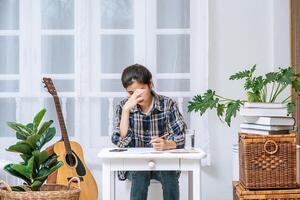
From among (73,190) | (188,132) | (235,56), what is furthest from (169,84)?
(73,190)

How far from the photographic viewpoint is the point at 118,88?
4199mm

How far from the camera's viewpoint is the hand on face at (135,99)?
331 cm

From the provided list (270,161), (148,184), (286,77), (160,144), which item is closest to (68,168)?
(148,184)

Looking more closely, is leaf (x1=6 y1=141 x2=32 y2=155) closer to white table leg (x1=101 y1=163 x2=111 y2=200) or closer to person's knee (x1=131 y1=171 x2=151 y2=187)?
white table leg (x1=101 y1=163 x2=111 y2=200)

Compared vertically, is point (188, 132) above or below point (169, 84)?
below

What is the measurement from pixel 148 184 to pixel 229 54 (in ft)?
4.29

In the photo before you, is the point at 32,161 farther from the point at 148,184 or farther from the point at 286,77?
the point at 286,77

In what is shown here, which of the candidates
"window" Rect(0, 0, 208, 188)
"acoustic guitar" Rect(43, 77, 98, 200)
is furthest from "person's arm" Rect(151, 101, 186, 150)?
"window" Rect(0, 0, 208, 188)

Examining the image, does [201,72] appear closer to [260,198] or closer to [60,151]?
[60,151]

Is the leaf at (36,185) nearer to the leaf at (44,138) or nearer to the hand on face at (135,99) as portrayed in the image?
the leaf at (44,138)

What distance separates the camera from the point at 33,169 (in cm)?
241

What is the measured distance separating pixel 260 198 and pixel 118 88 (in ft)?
5.26

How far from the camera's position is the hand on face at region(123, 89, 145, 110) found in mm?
3307

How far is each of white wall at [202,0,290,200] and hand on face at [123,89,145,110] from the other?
1.02 m
